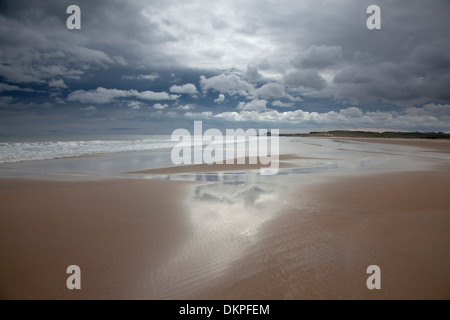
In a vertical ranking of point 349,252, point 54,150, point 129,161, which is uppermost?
point 54,150

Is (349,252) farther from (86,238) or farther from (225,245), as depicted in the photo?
(86,238)

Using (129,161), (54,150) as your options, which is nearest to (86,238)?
(129,161)

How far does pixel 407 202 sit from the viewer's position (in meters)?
6.86

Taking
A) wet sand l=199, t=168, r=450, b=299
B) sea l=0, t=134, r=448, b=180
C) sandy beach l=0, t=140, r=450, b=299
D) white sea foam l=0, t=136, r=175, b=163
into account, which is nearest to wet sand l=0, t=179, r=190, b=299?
sandy beach l=0, t=140, r=450, b=299

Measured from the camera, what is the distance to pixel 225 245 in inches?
169

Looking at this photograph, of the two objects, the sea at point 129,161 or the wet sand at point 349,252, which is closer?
the wet sand at point 349,252

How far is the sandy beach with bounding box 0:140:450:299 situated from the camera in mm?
3133

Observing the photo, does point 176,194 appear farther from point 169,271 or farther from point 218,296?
point 218,296

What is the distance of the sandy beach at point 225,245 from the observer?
3.13 m

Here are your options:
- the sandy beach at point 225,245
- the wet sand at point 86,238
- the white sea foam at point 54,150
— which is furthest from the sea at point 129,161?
the sandy beach at point 225,245

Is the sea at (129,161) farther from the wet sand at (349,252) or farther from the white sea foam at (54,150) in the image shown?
the wet sand at (349,252)

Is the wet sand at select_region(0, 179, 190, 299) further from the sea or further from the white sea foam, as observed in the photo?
the white sea foam

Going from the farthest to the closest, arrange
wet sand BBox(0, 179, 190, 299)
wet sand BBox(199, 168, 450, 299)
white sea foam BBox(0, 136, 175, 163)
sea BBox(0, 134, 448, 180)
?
white sea foam BBox(0, 136, 175, 163) < sea BBox(0, 134, 448, 180) < wet sand BBox(0, 179, 190, 299) < wet sand BBox(199, 168, 450, 299)
